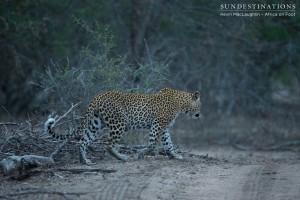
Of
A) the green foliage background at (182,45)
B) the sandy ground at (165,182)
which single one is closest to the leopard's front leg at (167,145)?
the sandy ground at (165,182)

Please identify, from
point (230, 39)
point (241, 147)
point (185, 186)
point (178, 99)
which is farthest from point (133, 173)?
point (230, 39)

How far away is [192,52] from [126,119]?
941cm

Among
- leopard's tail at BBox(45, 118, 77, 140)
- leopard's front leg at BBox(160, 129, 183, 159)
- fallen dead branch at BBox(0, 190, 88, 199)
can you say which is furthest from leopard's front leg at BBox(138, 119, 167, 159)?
fallen dead branch at BBox(0, 190, 88, 199)

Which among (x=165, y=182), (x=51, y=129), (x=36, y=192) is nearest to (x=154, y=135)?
(x=51, y=129)

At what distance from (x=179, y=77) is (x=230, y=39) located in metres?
2.07

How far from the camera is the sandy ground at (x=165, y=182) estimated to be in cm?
962

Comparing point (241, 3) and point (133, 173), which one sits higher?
point (241, 3)

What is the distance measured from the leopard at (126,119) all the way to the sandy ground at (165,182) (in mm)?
309

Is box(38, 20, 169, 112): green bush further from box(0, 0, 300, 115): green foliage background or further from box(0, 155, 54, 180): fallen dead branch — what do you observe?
box(0, 0, 300, 115): green foliage background

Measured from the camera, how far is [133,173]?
11.0m

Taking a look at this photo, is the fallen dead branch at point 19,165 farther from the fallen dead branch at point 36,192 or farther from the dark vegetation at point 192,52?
the dark vegetation at point 192,52

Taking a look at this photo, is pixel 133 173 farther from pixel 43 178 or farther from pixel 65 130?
pixel 65 130

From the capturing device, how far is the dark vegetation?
19750 millimetres

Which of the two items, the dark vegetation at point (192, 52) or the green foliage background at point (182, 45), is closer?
the dark vegetation at point (192, 52)
